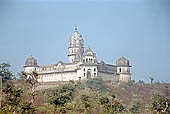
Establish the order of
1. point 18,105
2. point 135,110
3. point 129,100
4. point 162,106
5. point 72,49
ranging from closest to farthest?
point 18,105 → point 162,106 → point 135,110 → point 129,100 → point 72,49

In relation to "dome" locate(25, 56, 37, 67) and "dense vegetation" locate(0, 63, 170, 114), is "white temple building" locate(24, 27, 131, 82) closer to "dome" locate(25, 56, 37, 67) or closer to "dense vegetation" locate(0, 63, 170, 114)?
"dome" locate(25, 56, 37, 67)

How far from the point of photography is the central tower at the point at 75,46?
61.7m

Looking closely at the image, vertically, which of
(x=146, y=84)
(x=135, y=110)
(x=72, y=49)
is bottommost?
(x=135, y=110)

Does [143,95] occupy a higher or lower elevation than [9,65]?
lower

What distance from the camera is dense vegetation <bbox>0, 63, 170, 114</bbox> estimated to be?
92.4 ft

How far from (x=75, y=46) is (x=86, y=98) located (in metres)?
32.3

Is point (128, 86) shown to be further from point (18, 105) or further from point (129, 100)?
point (18, 105)

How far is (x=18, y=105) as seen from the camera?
26609 millimetres

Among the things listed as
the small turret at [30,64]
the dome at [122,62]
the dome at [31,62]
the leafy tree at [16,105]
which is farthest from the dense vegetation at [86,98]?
the dome at [31,62]

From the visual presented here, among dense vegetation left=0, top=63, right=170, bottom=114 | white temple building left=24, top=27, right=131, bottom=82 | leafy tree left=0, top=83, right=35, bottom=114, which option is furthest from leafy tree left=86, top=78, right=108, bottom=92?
leafy tree left=0, top=83, right=35, bottom=114

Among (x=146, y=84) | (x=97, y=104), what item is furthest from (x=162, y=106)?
(x=146, y=84)

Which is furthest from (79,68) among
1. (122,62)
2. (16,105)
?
(16,105)

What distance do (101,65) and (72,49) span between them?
7.04m

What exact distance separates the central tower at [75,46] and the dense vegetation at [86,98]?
8.80 meters
